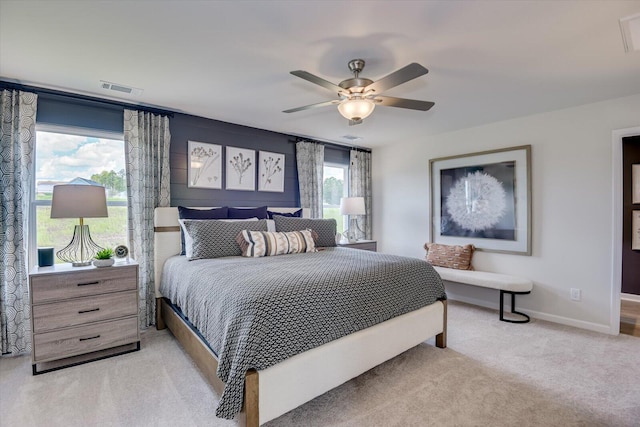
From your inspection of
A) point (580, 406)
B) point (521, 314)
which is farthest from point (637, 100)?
point (580, 406)

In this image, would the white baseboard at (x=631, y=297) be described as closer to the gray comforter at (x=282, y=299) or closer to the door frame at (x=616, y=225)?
the door frame at (x=616, y=225)

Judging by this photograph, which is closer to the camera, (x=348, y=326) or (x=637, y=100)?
(x=348, y=326)

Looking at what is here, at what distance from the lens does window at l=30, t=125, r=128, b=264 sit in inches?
116

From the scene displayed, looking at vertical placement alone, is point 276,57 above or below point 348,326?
above

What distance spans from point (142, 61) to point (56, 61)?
67 centimetres

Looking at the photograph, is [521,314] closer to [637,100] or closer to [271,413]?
[637,100]

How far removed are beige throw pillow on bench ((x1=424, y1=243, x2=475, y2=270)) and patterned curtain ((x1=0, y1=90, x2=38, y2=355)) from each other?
460cm

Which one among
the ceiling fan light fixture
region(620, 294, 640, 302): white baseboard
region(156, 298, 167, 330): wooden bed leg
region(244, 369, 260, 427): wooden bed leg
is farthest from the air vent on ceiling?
region(156, 298, 167, 330): wooden bed leg

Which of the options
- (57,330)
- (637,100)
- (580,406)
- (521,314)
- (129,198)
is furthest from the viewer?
(521,314)

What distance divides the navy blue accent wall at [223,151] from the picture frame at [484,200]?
2228mm

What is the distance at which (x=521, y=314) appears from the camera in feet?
12.4

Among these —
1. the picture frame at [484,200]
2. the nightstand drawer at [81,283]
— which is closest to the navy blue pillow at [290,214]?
the nightstand drawer at [81,283]

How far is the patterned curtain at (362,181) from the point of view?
17.9 feet

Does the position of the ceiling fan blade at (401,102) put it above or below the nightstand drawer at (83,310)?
above
